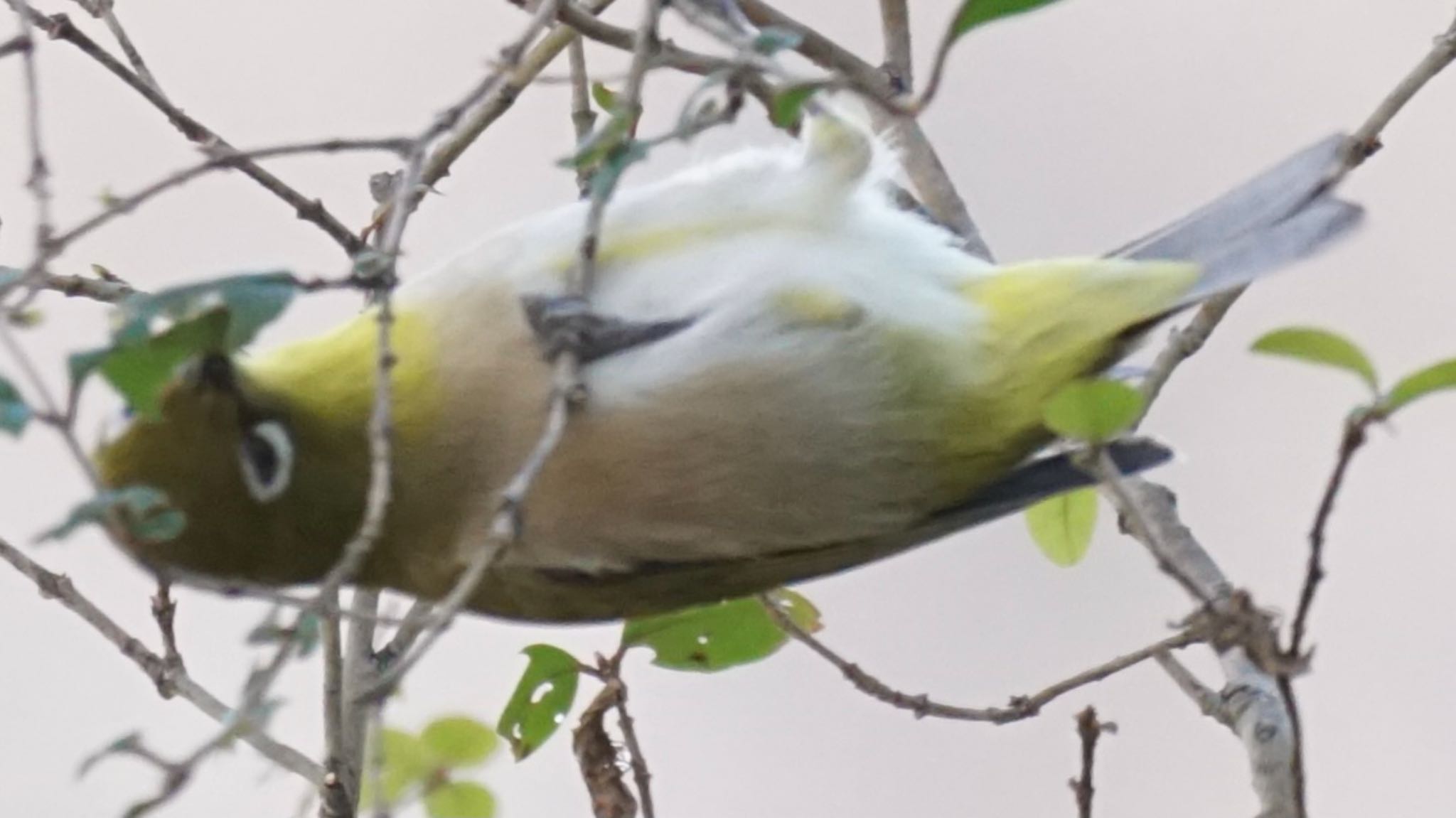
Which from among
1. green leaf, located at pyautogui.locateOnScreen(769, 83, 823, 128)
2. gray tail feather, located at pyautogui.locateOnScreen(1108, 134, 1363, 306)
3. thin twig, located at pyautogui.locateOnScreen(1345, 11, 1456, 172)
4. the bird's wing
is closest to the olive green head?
the bird's wing

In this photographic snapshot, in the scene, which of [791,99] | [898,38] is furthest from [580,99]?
[791,99]

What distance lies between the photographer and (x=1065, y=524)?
151 centimetres

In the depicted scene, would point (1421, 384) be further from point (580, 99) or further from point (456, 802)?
point (580, 99)

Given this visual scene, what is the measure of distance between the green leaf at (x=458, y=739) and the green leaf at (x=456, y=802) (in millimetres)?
19

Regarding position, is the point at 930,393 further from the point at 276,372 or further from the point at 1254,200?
the point at 276,372

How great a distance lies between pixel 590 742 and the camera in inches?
52.1

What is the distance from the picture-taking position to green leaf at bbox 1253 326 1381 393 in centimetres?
92

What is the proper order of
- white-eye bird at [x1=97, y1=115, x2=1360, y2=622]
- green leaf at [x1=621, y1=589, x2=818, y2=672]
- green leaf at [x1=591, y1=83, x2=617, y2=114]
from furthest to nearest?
green leaf at [x1=591, y1=83, x2=617, y2=114] → green leaf at [x1=621, y1=589, x2=818, y2=672] → white-eye bird at [x1=97, y1=115, x2=1360, y2=622]

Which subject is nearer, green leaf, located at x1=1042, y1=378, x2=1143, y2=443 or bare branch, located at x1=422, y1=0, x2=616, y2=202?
green leaf, located at x1=1042, y1=378, x2=1143, y2=443

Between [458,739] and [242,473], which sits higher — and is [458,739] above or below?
below

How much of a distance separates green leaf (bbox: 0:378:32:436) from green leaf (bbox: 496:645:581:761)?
0.65 metres

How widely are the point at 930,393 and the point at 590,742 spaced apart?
367 millimetres

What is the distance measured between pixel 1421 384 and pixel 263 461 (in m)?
0.70

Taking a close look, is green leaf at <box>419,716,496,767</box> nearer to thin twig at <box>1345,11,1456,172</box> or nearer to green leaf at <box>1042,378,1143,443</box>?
green leaf at <box>1042,378,1143,443</box>
